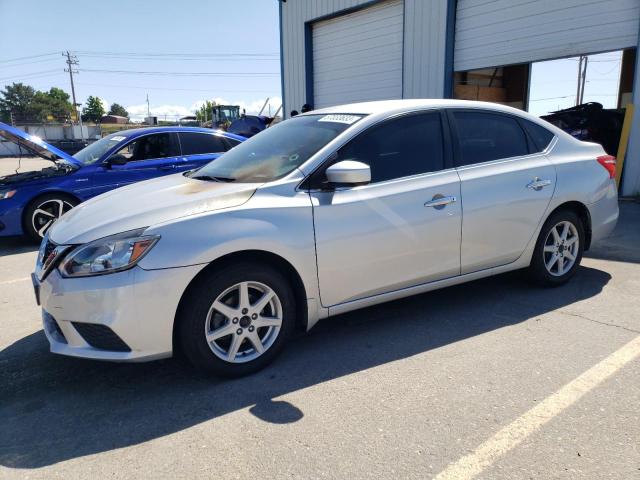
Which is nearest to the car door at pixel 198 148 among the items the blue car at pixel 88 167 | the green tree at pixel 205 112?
the blue car at pixel 88 167

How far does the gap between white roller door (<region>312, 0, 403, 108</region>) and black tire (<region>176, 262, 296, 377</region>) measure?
10433mm

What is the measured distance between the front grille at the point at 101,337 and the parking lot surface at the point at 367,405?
1.11 ft

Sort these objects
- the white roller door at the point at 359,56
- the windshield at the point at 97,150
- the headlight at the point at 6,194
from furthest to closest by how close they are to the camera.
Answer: the white roller door at the point at 359,56
the windshield at the point at 97,150
the headlight at the point at 6,194

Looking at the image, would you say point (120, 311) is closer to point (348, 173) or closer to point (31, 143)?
point (348, 173)

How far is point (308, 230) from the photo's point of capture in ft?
10.1

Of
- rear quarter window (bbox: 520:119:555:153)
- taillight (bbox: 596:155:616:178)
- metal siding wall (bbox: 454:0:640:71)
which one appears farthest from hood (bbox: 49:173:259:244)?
metal siding wall (bbox: 454:0:640:71)

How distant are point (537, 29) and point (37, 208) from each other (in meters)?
9.04

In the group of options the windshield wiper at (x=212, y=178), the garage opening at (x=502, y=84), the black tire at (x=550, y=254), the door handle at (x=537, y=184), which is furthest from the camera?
the garage opening at (x=502, y=84)

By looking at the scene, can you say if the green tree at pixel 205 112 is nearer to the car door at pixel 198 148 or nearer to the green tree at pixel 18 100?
the green tree at pixel 18 100

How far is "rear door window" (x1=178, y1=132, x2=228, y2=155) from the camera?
779 centimetres

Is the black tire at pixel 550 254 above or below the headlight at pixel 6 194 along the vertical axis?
below

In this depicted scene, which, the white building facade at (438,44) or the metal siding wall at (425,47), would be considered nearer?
the white building facade at (438,44)

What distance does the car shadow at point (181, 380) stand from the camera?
2.54 m

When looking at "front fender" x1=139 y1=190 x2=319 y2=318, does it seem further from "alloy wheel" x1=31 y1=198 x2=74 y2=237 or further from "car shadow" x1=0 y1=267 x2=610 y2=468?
"alloy wheel" x1=31 y1=198 x2=74 y2=237
